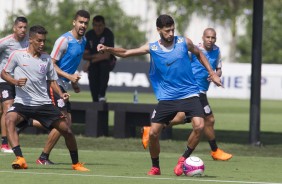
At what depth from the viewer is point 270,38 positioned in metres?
67.2

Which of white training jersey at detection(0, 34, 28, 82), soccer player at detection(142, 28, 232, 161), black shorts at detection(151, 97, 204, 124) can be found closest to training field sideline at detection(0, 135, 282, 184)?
soccer player at detection(142, 28, 232, 161)

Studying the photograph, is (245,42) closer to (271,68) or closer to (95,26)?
(271,68)

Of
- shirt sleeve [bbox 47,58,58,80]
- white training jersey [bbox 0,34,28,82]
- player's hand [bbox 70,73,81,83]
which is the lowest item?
player's hand [bbox 70,73,81,83]

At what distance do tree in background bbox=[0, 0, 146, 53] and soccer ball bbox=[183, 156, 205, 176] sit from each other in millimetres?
44696

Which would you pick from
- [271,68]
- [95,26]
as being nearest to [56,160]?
[95,26]

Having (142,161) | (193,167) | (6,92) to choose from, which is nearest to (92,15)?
(6,92)

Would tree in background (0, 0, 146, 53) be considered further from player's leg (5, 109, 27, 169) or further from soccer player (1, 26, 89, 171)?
player's leg (5, 109, 27, 169)

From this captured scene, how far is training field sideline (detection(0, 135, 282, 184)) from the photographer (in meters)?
14.1

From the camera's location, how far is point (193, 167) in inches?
581

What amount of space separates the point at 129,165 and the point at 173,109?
2068 millimetres

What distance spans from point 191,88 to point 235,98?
33378 mm

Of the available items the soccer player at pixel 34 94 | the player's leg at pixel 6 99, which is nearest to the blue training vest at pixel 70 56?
the soccer player at pixel 34 94

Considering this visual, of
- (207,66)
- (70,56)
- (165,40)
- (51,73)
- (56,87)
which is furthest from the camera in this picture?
(70,56)

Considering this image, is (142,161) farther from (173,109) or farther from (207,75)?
(173,109)
